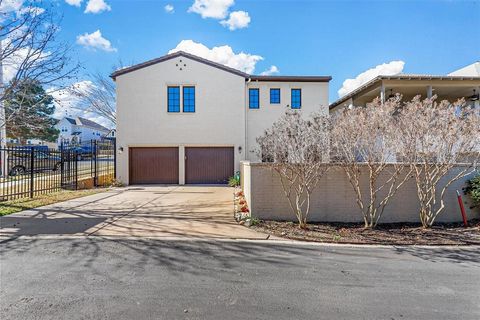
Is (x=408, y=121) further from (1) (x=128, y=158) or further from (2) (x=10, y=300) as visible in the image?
(1) (x=128, y=158)

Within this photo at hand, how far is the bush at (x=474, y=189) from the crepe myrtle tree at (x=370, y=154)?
181 centimetres

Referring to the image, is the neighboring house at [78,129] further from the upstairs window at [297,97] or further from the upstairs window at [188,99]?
the upstairs window at [297,97]

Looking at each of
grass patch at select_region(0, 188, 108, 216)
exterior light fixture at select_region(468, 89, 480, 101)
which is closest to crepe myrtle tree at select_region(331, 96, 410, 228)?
grass patch at select_region(0, 188, 108, 216)

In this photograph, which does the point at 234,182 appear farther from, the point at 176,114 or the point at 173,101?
the point at 173,101

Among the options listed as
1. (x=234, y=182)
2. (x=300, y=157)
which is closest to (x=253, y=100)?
(x=234, y=182)

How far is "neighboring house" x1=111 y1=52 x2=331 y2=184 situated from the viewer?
16.0 metres

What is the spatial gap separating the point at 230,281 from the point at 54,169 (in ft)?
39.8

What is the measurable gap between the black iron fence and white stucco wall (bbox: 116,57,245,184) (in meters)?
1.25

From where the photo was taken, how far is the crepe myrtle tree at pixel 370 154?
6660 millimetres

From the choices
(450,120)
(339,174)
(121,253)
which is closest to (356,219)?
(339,174)

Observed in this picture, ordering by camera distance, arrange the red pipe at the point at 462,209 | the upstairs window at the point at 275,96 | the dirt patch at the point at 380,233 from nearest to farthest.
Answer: the dirt patch at the point at 380,233 → the red pipe at the point at 462,209 → the upstairs window at the point at 275,96

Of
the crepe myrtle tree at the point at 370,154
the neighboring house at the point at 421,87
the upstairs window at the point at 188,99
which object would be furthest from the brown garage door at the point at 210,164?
the crepe myrtle tree at the point at 370,154

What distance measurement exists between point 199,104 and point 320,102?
283 inches

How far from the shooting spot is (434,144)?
6719 millimetres
